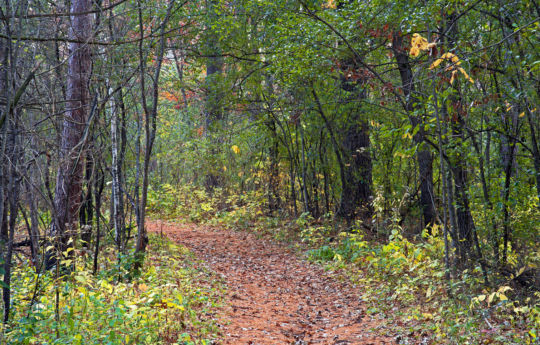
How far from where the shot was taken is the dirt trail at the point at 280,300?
5426 millimetres

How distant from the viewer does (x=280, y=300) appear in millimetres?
7148

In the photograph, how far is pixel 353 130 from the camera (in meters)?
11.8

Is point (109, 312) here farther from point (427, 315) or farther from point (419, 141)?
point (419, 141)

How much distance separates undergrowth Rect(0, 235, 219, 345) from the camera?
4.36m

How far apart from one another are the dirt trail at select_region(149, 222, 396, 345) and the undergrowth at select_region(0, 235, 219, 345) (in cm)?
46

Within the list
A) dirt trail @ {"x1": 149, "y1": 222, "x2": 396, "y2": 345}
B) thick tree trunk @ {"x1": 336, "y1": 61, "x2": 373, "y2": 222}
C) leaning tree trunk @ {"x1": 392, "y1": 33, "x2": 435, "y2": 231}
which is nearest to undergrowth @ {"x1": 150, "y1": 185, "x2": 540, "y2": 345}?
dirt trail @ {"x1": 149, "y1": 222, "x2": 396, "y2": 345}

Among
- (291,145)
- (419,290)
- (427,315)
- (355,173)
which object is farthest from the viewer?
(291,145)

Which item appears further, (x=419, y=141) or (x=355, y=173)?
(x=355, y=173)

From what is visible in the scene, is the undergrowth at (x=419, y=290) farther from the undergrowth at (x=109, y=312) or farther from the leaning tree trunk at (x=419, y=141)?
the undergrowth at (x=109, y=312)

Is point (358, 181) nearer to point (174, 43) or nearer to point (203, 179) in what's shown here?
point (174, 43)

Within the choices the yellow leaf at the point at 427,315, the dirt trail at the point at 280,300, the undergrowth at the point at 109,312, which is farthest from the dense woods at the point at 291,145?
the dirt trail at the point at 280,300

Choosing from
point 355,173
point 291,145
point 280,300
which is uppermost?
point 291,145

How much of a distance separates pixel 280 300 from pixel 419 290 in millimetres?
2165

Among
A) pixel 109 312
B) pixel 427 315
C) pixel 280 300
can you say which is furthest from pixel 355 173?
pixel 109 312
